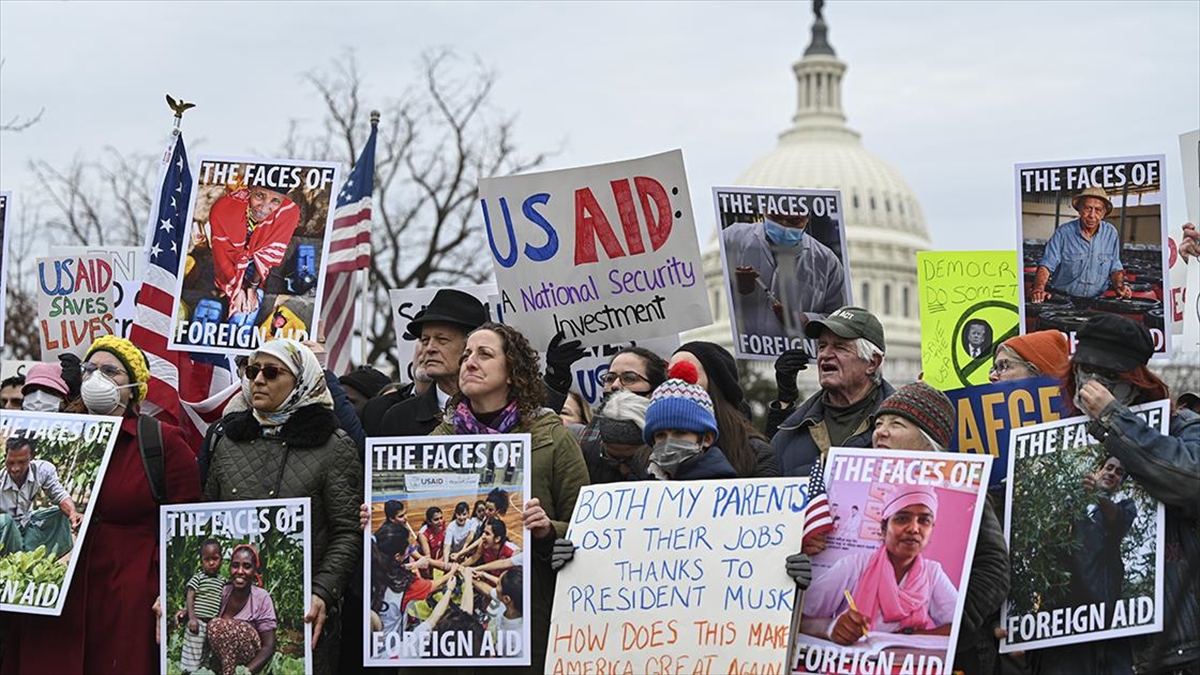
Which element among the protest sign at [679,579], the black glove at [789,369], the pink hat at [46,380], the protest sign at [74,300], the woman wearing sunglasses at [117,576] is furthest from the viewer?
the protest sign at [74,300]

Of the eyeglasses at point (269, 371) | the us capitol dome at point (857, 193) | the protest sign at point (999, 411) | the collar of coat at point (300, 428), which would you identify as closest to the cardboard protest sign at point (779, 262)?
A: the protest sign at point (999, 411)

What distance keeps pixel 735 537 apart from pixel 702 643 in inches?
14.6

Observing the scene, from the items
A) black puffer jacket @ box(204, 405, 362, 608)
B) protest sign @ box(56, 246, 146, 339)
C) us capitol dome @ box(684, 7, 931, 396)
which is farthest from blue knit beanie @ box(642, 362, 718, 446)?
us capitol dome @ box(684, 7, 931, 396)

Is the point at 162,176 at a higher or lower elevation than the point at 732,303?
higher

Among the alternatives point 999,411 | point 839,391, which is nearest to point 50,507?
point 839,391

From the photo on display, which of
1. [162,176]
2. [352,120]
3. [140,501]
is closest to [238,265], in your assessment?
[162,176]

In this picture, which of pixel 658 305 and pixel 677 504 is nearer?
pixel 677 504

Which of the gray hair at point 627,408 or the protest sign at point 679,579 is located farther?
the gray hair at point 627,408

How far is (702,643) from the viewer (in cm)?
664

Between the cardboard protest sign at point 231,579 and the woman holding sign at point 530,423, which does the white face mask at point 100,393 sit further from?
the woman holding sign at point 530,423

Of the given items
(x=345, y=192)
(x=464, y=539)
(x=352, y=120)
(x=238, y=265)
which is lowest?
→ (x=464, y=539)

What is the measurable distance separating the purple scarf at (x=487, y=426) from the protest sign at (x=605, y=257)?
2098 mm

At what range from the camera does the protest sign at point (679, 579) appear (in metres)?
6.58

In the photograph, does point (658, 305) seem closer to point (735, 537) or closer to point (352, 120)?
point (735, 537)
